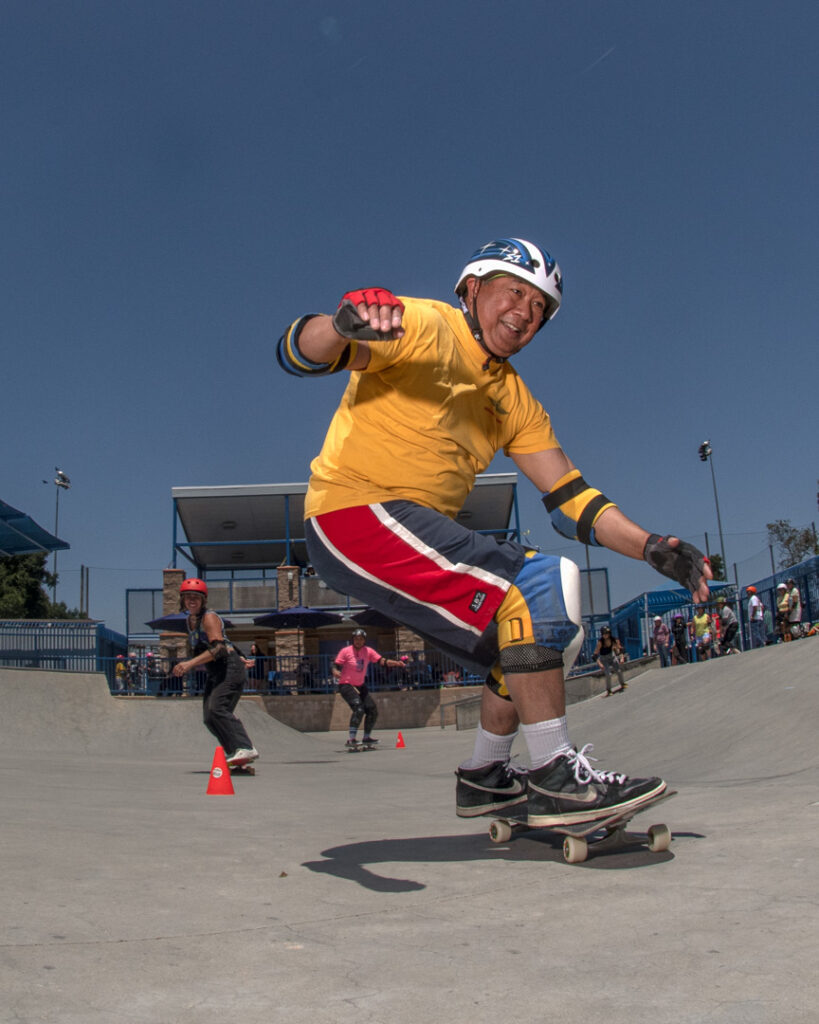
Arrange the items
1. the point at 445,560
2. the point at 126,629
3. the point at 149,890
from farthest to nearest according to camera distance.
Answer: the point at 126,629 → the point at 445,560 → the point at 149,890

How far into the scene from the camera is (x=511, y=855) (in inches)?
117

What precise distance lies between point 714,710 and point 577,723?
4223 millimetres

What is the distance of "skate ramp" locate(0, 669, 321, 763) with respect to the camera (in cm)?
1266

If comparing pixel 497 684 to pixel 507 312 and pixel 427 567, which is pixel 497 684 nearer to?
pixel 427 567

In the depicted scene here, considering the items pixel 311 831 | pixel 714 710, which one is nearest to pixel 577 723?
pixel 714 710

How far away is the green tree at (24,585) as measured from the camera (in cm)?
4834

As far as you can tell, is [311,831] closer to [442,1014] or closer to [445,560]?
[445,560]

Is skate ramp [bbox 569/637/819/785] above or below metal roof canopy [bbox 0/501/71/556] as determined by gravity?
below

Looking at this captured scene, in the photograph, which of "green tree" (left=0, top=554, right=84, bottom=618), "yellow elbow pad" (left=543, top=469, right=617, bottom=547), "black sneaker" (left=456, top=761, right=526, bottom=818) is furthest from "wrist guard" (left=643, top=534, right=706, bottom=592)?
"green tree" (left=0, top=554, right=84, bottom=618)

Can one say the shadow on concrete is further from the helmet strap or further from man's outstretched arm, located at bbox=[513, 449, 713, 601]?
the helmet strap

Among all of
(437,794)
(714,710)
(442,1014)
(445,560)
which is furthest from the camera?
(714,710)

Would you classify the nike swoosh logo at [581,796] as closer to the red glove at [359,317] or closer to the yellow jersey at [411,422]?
the yellow jersey at [411,422]

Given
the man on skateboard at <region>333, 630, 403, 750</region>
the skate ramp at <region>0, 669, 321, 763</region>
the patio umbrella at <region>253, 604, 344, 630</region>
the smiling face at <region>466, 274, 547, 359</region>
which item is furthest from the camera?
the patio umbrella at <region>253, 604, 344, 630</region>

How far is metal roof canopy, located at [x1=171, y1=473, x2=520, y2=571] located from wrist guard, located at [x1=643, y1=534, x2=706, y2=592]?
87.5 ft
